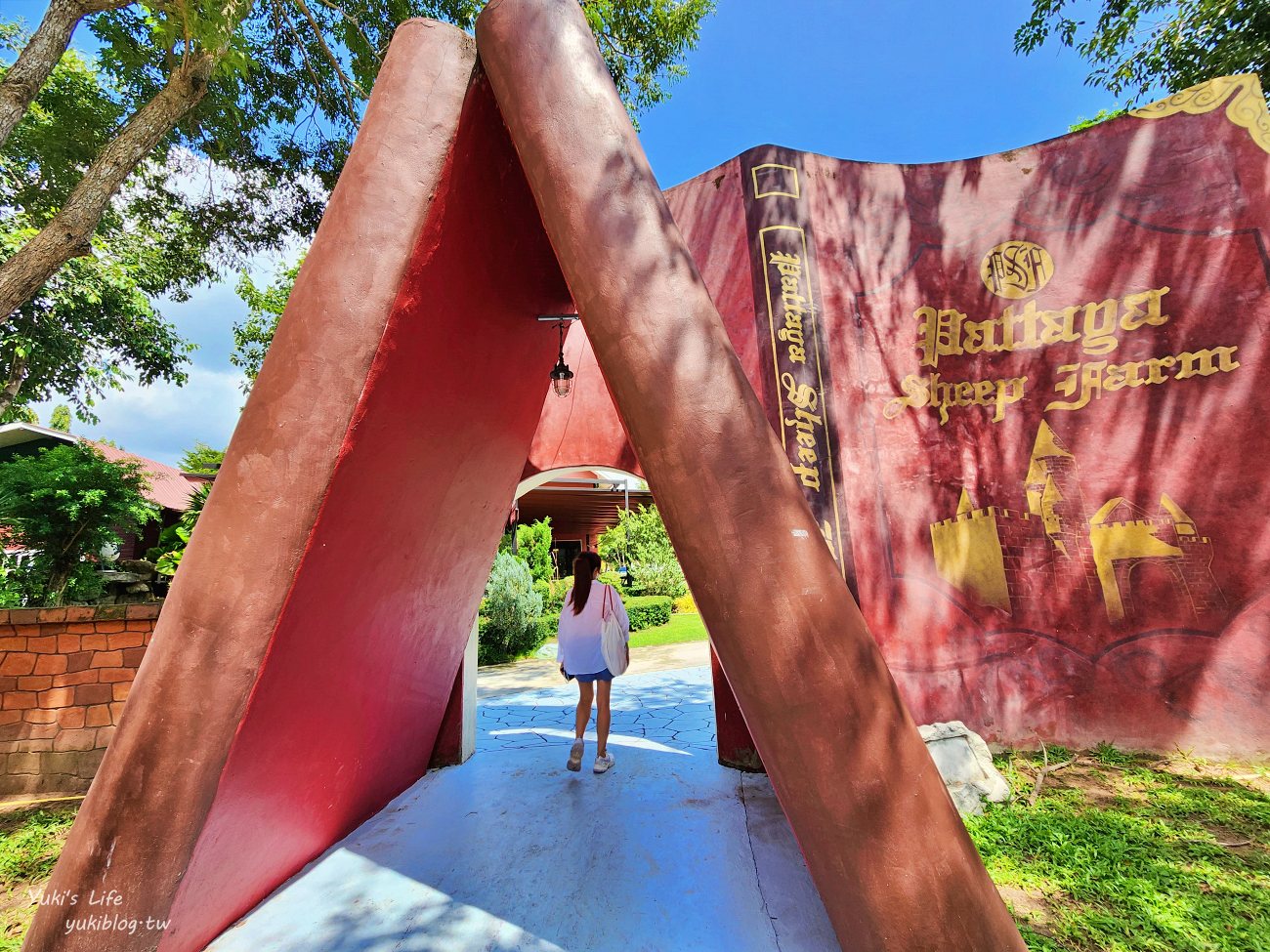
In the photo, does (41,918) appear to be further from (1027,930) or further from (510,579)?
(510,579)

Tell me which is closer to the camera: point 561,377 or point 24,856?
point 24,856

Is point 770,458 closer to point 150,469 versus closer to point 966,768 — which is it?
→ point 966,768

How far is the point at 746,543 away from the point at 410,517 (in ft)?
6.82

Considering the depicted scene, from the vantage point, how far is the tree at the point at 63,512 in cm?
768

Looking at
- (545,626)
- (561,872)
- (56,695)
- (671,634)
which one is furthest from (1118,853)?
(545,626)

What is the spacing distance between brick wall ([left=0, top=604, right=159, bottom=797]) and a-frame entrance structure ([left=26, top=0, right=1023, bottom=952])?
3.06m

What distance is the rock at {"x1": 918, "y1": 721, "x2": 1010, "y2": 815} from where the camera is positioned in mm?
3824

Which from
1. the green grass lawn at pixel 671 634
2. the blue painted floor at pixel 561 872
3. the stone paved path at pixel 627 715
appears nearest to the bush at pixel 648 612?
the green grass lawn at pixel 671 634

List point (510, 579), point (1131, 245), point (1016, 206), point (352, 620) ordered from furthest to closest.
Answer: point (510, 579), point (1016, 206), point (1131, 245), point (352, 620)

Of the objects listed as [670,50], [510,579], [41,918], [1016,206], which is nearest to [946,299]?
[1016,206]

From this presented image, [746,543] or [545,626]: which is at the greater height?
[746,543]

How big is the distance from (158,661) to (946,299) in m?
6.11

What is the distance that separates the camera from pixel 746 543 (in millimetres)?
1810

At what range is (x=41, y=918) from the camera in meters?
1.94
